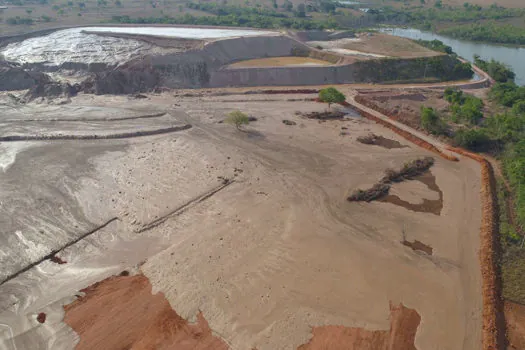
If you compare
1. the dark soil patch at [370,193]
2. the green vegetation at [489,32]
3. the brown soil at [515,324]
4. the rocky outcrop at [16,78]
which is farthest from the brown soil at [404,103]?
the green vegetation at [489,32]

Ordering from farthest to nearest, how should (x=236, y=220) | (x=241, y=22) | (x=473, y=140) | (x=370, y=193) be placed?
(x=241, y=22) < (x=473, y=140) < (x=370, y=193) < (x=236, y=220)

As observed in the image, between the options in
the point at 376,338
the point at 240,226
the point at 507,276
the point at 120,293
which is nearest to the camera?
the point at 376,338

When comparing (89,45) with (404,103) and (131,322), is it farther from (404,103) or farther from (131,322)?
(131,322)

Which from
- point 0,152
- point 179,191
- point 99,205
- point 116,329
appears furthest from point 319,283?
point 0,152

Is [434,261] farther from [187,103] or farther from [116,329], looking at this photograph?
[187,103]

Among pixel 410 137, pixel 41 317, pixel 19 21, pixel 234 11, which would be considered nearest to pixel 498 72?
pixel 410 137
